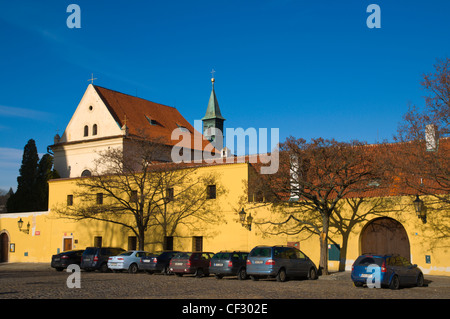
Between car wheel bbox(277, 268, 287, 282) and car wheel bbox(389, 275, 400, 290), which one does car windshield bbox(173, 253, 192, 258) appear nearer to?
car wheel bbox(277, 268, 287, 282)

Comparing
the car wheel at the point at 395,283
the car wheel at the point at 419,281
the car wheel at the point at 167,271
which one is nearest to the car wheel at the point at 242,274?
the car wheel at the point at 167,271

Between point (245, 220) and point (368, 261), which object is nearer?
point (368, 261)

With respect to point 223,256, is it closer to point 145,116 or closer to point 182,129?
point 145,116

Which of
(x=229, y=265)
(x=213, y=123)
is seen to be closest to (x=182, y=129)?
(x=213, y=123)

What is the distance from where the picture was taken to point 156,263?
29.2m

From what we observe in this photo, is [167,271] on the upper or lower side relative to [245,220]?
lower

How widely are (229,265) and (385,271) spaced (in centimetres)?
824

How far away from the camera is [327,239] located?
97.0 feet

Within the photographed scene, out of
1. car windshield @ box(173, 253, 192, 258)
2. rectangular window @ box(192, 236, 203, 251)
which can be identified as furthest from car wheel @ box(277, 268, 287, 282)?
rectangular window @ box(192, 236, 203, 251)

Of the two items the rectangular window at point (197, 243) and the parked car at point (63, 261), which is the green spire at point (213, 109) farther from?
the parked car at point (63, 261)

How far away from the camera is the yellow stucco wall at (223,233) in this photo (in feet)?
92.1

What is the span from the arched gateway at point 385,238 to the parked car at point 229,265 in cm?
767
